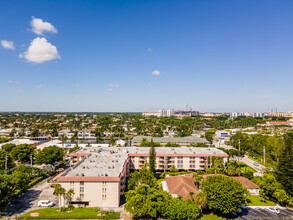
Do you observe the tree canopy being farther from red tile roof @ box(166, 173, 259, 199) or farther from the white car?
the white car

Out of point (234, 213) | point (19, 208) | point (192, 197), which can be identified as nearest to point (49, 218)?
point (19, 208)

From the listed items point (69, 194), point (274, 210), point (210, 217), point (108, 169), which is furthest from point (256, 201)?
point (69, 194)

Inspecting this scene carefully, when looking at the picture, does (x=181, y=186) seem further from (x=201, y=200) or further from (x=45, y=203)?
(x=45, y=203)

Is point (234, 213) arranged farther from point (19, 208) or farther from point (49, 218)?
point (19, 208)

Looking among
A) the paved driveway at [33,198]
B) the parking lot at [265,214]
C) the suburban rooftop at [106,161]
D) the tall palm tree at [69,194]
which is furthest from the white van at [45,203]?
the parking lot at [265,214]

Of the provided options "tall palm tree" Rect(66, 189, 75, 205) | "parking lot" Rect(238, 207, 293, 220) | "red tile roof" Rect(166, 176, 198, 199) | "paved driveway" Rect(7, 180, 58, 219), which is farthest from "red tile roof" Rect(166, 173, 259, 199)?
"paved driveway" Rect(7, 180, 58, 219)
